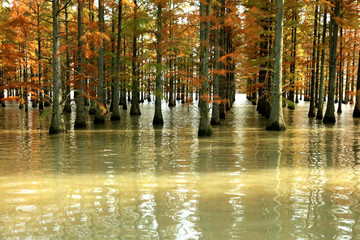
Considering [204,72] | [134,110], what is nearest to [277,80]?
[204,72]

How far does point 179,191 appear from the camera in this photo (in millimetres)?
7484

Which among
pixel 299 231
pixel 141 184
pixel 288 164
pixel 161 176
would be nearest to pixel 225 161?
pixel 288 164

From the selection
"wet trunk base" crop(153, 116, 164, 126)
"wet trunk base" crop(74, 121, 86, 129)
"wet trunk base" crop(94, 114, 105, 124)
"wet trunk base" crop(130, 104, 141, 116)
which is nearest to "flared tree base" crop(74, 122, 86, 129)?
"wet trunk base" crop(74, 121, 86, 129)

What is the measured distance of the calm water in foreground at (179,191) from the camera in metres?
5.43

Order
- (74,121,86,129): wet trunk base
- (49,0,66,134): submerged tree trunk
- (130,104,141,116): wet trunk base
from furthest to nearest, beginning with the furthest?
(130,104,141,116): wet trunk base < (74,121,86,129): wet trunk base < (49,0,66,134): submerged tree trunk

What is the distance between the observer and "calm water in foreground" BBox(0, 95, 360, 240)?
543 cm

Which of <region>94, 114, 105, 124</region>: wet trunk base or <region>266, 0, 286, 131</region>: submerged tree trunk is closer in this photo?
<region>266, 0, 286, 131</region>: submerged tree trunk

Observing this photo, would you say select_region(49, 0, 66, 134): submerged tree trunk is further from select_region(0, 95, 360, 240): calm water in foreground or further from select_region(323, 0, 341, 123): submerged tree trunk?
select_region(323, 0, 341, 123): submerged tree trunk

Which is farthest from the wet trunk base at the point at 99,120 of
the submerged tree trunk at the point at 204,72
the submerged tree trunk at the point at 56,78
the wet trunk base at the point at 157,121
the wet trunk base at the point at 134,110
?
the submerged tree trunk at the point at 204,72

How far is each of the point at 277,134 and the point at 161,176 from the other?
35.2 ft

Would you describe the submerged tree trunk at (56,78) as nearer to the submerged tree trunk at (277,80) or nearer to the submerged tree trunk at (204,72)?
the submerged tree trunk at (204,72)

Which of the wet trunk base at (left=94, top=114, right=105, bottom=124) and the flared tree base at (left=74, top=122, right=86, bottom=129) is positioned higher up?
the wet trunk base at (left=94, top=114, right=105, bottom=124)

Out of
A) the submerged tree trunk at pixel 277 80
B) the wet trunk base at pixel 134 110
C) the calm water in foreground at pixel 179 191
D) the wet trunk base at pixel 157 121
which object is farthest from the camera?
the wet trunk base at pixel 134 110

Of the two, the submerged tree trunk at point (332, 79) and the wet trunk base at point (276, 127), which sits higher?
the submerged tree trunk at point (332, 79)
